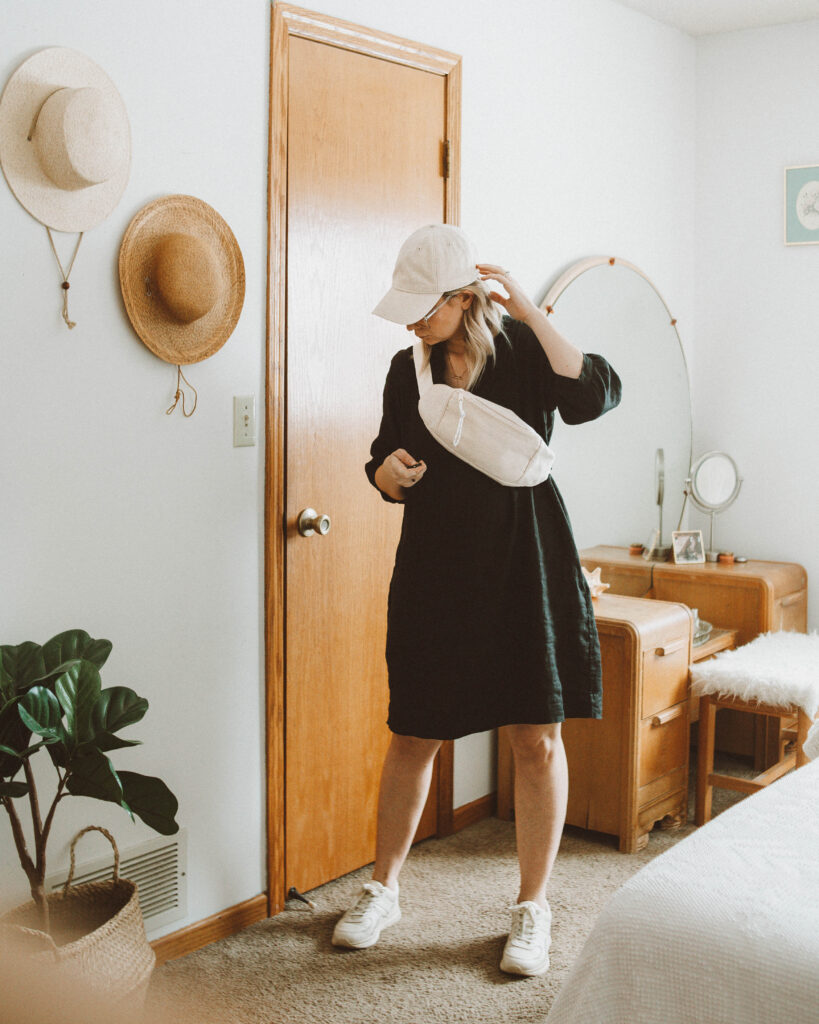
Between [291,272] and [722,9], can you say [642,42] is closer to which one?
[722,9]

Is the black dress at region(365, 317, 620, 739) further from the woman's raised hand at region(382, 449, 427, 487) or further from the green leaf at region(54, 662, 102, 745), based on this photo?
the green leaf at region(54, 662, 102, 745)

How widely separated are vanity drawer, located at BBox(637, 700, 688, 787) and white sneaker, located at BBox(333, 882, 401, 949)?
781 mm

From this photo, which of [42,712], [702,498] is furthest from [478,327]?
[702,498]

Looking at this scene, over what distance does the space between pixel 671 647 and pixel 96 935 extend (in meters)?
1.69

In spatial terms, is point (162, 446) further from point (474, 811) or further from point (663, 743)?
point (663, 743)

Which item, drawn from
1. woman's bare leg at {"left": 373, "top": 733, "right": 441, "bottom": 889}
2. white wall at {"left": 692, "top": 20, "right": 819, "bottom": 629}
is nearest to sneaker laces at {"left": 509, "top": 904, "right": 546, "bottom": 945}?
woman's bare leg at {"left": 373, "top": 733, "right": 441, "bottom": 889}

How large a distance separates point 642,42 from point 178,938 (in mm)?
3060

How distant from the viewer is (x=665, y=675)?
106 inches

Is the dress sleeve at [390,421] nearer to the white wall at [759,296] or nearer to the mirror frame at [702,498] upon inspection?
the mirror frame at [702,498]

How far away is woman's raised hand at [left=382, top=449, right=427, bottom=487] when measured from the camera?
197cm

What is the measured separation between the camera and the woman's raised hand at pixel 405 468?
1.97 m

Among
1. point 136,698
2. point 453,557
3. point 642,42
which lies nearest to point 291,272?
point 453,557

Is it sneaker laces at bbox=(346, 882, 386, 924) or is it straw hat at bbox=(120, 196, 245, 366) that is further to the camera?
sneaker laces at bbox=(346, 882, 386, 924)

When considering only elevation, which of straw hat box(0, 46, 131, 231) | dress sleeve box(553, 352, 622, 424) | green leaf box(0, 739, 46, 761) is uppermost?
straw hat box(0, 46, 131, 231)
